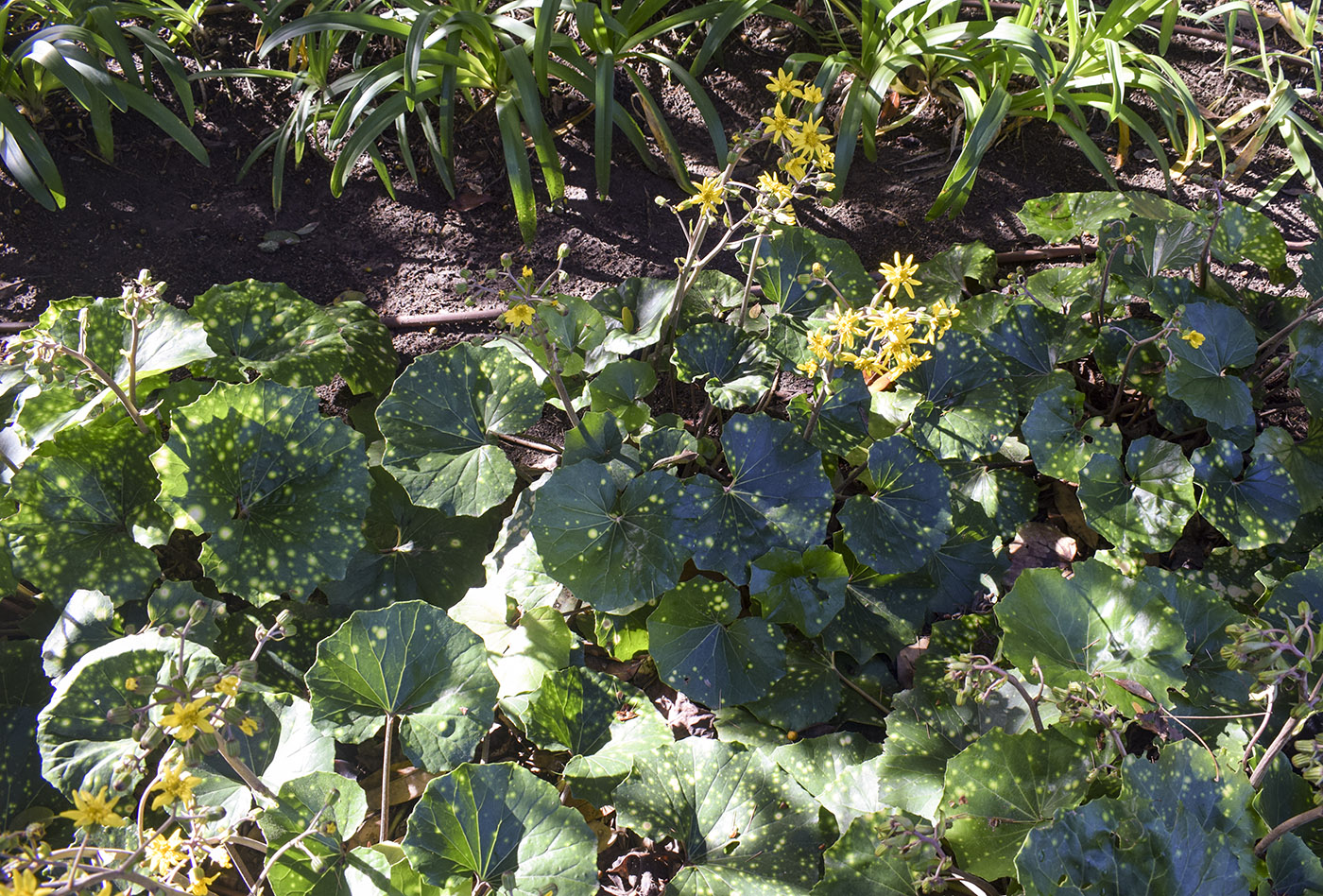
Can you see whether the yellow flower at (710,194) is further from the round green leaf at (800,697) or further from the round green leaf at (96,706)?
the round green leaf at (96,706)

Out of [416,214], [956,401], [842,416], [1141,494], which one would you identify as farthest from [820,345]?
[416,214]

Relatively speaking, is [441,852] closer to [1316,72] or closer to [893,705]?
[893,705]

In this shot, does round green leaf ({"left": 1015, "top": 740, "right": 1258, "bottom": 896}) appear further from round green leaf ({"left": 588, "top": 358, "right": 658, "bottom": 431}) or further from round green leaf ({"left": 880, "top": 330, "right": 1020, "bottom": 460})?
round green leaf ({"left": 588, "top": 358, "right": 658, "bottom": 431})

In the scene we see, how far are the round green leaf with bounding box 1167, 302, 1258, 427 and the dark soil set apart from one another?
2.47 ft

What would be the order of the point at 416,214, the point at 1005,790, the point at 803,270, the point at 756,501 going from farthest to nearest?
the point at 416,214, the point at 803,270, the point at 756,501, the point at 1005,790

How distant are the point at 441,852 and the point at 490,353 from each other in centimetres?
116

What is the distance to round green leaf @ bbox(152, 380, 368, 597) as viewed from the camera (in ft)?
6.22

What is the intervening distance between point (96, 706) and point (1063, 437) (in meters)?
2.31

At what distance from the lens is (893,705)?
1.92 meters

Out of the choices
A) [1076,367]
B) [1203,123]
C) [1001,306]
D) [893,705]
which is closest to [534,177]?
[1001,306]

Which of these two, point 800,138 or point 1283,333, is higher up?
point 800,138

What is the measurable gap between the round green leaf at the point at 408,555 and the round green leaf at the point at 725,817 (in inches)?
28.9

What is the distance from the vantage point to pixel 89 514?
1.99 m

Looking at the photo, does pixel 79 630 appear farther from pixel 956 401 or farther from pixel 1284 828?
pixel 1284 828
